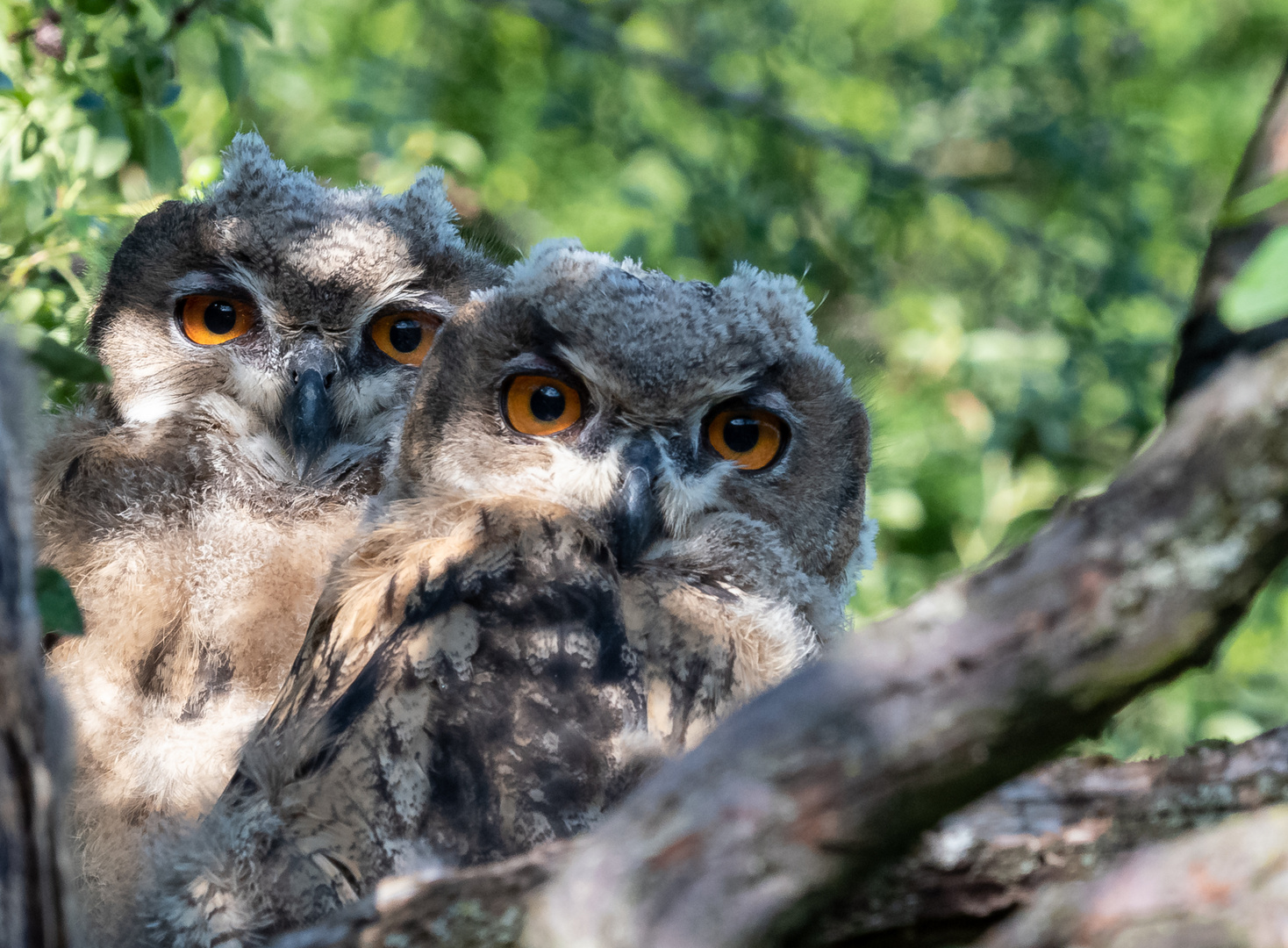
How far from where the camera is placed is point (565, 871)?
820mm

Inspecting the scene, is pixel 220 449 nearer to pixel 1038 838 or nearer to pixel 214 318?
pixel 214 318

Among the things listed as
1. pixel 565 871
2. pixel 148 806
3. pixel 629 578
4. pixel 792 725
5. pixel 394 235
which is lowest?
pixel 148 806

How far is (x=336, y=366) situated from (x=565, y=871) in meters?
1.59

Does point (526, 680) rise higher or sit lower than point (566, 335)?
lower

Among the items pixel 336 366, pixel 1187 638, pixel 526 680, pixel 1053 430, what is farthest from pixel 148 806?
pixel 1053 430

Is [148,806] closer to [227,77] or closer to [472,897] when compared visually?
[472,897]

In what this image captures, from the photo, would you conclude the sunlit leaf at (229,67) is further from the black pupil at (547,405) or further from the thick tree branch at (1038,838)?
the thick tree branch at (1038,838)

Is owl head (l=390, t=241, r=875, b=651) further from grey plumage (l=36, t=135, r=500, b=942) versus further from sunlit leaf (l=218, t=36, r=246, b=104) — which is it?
sunlit leaf (l=218, t=36, r=246, b=104)

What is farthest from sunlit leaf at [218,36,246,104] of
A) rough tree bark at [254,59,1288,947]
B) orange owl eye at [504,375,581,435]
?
rough tree bark at [254,59,1288,947]

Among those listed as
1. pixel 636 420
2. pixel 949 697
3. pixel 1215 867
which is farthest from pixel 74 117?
pixel 1215 867

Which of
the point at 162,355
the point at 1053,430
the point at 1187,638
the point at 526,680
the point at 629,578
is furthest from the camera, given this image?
the point at 1053,430

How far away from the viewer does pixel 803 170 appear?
4.65 meters

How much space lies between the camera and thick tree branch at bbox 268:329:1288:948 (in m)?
0.64

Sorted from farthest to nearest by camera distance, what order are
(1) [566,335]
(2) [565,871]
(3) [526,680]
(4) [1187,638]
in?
(1) [566,335]
(3) [526,680]
(2) [565,871]
(4) [1187,638]
